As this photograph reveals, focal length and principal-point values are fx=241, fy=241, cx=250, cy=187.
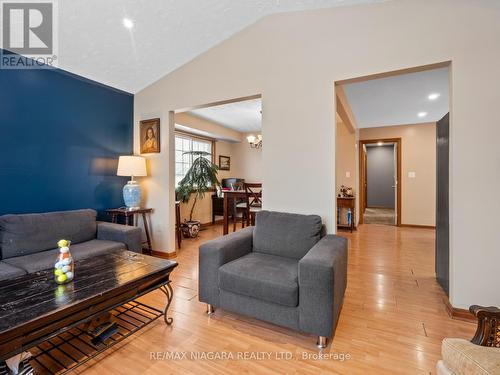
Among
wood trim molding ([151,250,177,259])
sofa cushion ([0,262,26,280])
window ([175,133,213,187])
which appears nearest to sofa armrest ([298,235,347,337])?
sofa cushion ([0,262,26,280])

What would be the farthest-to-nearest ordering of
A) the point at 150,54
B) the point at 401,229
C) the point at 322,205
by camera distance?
1. the point at 401,229
2. the point at 150,54
3. the point at 322,205

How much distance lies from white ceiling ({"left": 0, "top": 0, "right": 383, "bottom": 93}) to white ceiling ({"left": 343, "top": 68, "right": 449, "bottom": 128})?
1473mm

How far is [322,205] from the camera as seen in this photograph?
7.88ft

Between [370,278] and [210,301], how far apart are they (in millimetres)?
Result: 1853

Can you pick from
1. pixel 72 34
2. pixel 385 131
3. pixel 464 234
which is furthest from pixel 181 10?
pixel 385 131

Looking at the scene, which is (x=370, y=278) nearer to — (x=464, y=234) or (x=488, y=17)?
(x=464, y=234)

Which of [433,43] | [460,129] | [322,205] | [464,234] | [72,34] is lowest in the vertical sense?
[464,234]

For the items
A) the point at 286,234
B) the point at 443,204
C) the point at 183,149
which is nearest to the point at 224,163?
the point at 183,149

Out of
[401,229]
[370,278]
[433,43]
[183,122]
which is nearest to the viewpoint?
[433,43]

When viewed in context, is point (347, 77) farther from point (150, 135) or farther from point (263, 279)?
point (150, 135)

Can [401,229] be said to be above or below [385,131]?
below

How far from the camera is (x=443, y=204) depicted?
241 cm

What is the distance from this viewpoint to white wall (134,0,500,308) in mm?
1880

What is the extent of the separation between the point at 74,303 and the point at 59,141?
2.32 meters
